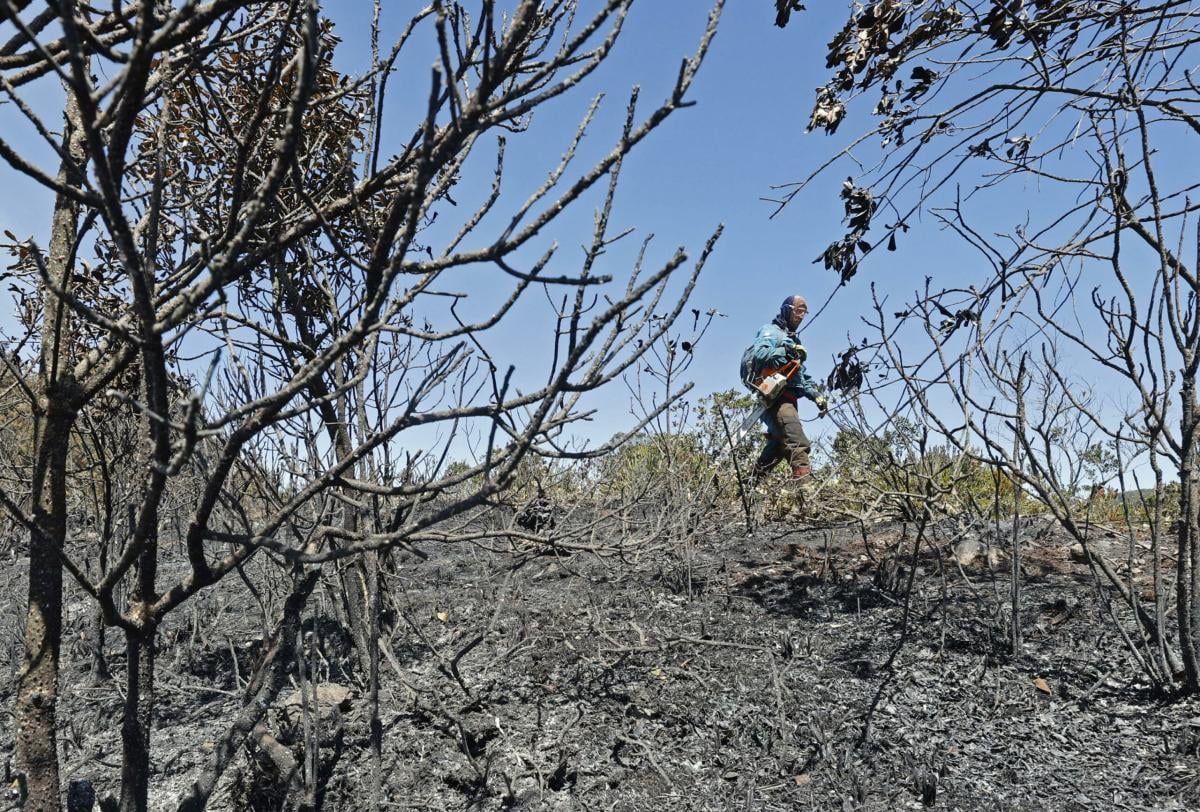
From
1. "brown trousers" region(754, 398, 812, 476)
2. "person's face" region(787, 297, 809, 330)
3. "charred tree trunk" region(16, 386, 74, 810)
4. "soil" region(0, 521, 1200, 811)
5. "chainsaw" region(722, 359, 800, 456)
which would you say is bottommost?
"soil" region(0, 521, 1200, 811)

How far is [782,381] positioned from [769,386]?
0.14 meters

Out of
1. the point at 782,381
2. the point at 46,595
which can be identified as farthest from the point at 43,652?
the point at 782,381

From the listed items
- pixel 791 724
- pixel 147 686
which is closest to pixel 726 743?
pixel 791 724

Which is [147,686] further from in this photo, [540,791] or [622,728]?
[622,728]

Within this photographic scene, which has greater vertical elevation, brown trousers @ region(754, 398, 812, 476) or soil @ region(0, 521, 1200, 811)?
brown trousers @ region(754, 398, 812, 476)

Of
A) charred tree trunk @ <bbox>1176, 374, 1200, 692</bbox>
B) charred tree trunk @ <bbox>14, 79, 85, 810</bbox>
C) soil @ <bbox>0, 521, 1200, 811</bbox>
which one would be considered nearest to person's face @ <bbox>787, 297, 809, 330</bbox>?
soil @ <bbox>0, 521, 1200, 811</bbox>

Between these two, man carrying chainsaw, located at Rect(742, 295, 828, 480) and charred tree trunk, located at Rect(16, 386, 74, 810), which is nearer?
charred tree trunk, located at Rect(16, 386, 74, 810)

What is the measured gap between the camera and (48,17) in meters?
2.01

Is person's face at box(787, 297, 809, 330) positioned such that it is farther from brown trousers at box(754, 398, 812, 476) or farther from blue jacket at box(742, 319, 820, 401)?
brown trousers at box(754, 398, 812, 476)

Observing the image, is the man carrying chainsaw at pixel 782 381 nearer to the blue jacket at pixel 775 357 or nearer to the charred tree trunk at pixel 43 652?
the blue jacket at pixel 775 357

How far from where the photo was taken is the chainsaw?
288 inches

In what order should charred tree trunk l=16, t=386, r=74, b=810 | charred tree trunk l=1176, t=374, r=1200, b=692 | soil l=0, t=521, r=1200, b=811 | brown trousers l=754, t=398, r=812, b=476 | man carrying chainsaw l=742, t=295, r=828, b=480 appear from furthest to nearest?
man carrying chainsaw l=742, t=295, r=828, b=480, brown trousers l=754, t=398, r=812, b=476, charred tree trunk l=1176, t=374, r=1200, b=692, soil l=0, t=521, r=1200, b=811, charred tree trunk l=16, t=386, r=74, b=810

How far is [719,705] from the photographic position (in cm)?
349

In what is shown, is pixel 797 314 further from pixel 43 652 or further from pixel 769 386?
pixel 43 652
